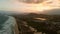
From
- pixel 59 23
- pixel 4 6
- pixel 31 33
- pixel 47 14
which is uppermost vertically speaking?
pixel 4 6

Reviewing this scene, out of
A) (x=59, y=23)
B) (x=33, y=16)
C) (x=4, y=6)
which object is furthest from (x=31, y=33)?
(x=4, y=6)

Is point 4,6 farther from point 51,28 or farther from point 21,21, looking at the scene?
point 51,28

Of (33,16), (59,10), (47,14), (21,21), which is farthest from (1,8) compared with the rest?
(59,10)

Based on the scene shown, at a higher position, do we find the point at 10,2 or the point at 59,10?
the point at 10,2

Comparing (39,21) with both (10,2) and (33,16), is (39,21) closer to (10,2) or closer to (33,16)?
(33,16)

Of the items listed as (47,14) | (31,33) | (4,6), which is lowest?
(31,33)

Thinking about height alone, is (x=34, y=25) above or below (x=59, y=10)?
below

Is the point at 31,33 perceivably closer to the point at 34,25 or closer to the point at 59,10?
the point at 34,25
